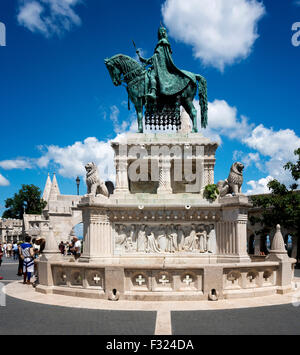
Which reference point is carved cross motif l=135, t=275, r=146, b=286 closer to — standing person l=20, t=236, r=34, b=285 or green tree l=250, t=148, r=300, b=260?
standing person l=20, t=236, r=34, b=285

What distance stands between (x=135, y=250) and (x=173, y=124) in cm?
601

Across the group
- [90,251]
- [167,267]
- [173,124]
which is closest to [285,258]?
[167,267]

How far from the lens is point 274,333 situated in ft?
22.0

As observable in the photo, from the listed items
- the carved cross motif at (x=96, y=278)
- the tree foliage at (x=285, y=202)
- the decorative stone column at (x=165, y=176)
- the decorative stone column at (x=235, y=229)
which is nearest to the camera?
the carved cross motif at (x=96, y=278)

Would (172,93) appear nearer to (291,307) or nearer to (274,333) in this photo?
(291,307)

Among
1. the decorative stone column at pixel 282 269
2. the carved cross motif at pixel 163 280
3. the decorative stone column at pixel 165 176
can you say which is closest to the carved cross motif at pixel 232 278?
the decorative stone column at pixel 282 269

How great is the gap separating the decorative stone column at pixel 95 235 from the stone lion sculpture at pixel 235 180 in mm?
4541

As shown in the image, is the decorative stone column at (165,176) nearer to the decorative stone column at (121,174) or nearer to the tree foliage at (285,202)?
the decorative stone column at (121,174)

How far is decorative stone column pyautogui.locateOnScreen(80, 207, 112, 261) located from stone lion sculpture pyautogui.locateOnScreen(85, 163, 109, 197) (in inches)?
27.7

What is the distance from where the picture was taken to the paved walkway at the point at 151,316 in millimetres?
6926

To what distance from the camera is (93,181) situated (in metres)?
12.9

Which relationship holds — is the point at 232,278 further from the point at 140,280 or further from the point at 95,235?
the point at 95,235

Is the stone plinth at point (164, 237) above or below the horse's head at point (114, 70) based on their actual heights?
below

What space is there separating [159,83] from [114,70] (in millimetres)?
1976
